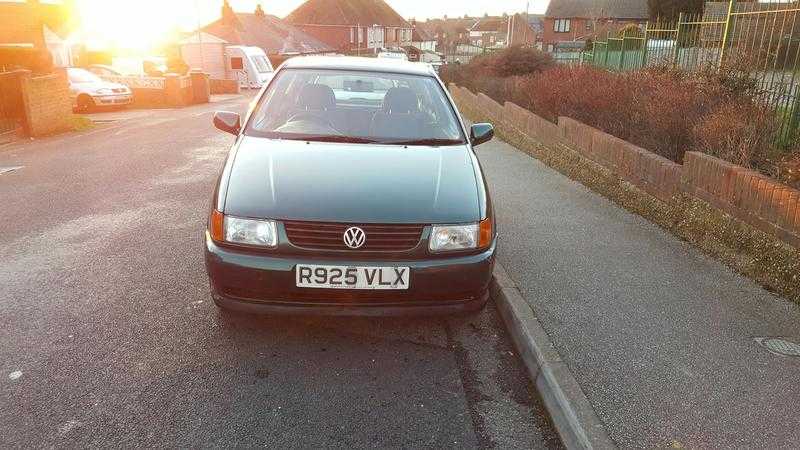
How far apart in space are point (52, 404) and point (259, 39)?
163ft

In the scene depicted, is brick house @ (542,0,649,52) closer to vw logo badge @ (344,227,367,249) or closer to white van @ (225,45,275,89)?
white van @ (225,45,275,89)

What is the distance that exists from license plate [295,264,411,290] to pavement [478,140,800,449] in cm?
110

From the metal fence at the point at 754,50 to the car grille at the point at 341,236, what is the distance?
5029 mm

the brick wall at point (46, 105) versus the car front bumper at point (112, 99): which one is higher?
the brick wall at point (46, 105)

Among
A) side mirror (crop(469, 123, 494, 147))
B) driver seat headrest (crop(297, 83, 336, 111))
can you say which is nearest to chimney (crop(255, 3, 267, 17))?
driver seat headrest (crop(297, 83, 336, 111))

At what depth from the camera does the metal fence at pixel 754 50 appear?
6762 millimetres

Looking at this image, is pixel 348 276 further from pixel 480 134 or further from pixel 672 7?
pixel 672 7

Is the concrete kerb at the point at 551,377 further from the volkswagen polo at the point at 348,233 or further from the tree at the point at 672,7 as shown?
the tree at the point at 672,7

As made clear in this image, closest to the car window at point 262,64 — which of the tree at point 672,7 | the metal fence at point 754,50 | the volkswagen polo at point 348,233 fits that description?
the tree at point 672,7

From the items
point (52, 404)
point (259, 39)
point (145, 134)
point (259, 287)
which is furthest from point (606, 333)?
point (259, 39)

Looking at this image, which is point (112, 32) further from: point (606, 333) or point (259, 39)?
point (606, 333)

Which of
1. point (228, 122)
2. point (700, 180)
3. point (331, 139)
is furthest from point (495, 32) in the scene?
point (331, 139)

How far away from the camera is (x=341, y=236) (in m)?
3.33

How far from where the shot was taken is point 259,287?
3.33 metres
